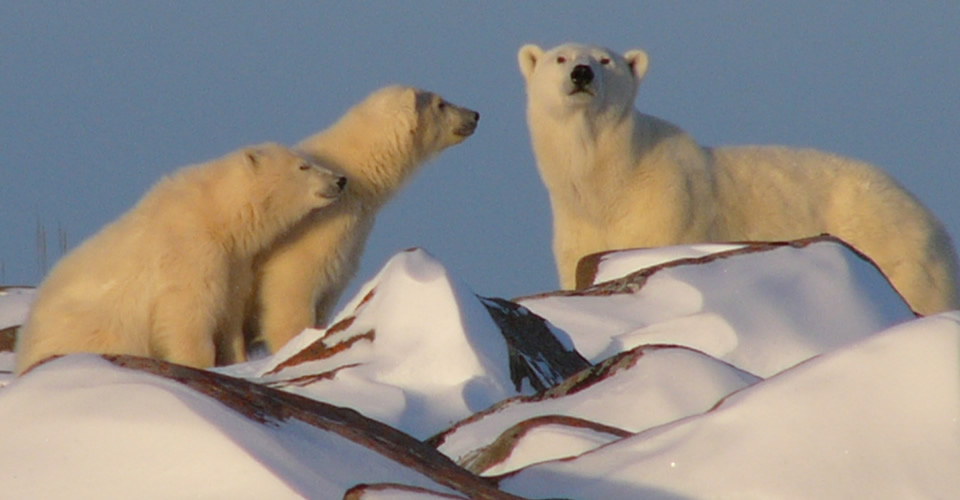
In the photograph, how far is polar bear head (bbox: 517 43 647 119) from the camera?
11469 millimetres

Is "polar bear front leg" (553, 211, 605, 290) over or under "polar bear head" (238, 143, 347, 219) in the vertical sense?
under

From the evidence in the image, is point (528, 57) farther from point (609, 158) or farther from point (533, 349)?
point (533, 349)

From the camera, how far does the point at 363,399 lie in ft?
17.2

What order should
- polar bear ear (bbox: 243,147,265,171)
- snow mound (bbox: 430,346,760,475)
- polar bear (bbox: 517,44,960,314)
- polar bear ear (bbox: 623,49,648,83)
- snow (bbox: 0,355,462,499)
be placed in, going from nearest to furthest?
snow (bbox: 0,355,462,499) → snow mound (bbox: 430,346,760,475) → polar bear ear (bbox: 243,147,265,171) → polar bear (bbox: 517,44,960,314) → polar bear ear (bbox: 623,49,648,83)

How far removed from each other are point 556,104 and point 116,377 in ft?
28.8

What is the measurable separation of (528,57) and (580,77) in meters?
0.76

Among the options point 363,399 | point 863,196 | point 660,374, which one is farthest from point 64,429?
point 863,196

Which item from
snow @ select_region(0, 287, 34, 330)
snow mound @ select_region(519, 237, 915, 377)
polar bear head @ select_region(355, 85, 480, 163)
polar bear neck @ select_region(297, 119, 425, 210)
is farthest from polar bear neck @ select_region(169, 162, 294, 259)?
snow mound @ select_region(519, 237, 915, 377)

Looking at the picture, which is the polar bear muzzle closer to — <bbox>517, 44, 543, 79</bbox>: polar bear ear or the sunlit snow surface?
<bbox>517, 44, 543, 79</bbox>: polar bear ear

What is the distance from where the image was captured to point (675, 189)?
38.5 ft

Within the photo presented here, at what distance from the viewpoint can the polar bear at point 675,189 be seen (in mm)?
11711

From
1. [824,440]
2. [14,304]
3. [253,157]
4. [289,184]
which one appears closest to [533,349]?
[824,440]

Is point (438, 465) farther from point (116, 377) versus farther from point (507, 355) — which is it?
point (507, 355)

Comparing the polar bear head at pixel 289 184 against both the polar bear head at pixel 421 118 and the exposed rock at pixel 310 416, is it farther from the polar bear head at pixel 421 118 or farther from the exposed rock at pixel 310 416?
the exposed rock at pixel 310 416
